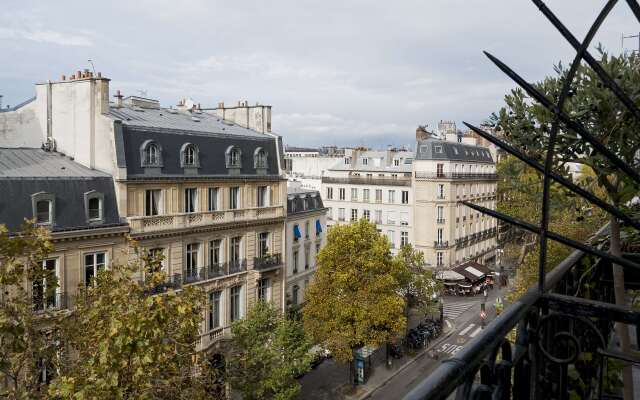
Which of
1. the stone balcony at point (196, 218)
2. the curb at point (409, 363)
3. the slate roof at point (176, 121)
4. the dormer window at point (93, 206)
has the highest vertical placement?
the slate roof at point (176, 121)

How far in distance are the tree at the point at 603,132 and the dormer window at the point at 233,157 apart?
25.9 m

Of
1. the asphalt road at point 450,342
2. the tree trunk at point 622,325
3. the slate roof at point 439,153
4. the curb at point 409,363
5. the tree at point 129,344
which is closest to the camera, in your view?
the tree trunk at point 622,325

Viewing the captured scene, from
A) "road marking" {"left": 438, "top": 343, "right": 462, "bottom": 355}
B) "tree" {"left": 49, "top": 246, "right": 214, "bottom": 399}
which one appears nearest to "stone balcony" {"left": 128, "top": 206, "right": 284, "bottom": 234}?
A: "tree" {"left": 49, "top": 246, "right": 214, "bottom": 399}

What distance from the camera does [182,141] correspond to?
29.4 metres

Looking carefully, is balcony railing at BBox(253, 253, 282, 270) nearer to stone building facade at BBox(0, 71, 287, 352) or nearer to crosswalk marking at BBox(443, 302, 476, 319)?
stone building facade at BBox(0, 71, 287, 352)

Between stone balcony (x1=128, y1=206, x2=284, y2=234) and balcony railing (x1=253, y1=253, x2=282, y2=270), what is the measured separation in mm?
2490

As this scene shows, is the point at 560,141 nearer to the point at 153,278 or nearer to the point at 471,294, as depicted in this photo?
the point at 153,278

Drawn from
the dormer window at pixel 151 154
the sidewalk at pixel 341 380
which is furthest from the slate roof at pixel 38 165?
the sidewalk at pixel 341 380

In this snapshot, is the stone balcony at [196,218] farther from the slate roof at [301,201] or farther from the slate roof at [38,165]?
the slate roof at [38,165]

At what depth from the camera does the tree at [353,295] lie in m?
30.3

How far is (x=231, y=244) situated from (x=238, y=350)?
6.16 metres

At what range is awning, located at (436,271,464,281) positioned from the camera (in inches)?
2190

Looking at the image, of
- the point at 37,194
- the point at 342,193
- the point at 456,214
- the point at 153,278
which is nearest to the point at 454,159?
the point at 456,214

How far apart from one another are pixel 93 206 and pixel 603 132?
2366 cm
